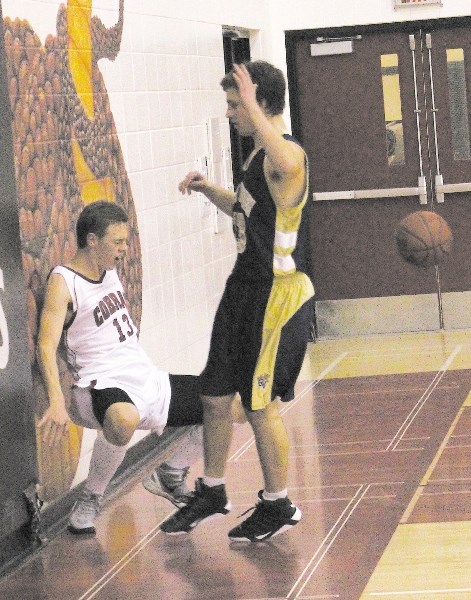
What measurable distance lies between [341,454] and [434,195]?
12.3 ft

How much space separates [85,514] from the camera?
481cm

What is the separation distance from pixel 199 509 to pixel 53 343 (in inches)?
29.2

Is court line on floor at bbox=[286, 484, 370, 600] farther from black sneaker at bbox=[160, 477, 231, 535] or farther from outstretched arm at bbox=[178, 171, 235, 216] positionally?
outstretched arm at bbox=[178, 171, 235, 216]

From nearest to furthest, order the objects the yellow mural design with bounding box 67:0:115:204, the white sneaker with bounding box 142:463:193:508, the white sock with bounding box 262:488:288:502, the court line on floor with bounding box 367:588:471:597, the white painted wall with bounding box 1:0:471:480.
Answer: the court line on floor with bounding box 367:588:471:597, the white sock with bounding box 262:488:288:502, the white sneaker with bounding box 142:463:193:508, the yellow mural design with bounding box 67:0:115:204, the white painted wall with bounding box 1:0:471:480

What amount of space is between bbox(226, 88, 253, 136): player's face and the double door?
193 inches

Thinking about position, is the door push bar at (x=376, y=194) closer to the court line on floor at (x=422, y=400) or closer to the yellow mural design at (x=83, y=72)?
the court line on floor at (x=422, y=400)

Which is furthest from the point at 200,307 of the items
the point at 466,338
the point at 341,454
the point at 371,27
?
the point at 371,27

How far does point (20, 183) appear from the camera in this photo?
469cm

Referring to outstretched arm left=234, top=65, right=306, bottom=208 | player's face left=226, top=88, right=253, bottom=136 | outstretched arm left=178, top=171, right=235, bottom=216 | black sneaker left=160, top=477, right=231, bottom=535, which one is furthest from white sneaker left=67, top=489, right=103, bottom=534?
player's face left=226, top=88, right=253, bottom=136

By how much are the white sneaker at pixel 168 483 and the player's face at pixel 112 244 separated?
0.78 m

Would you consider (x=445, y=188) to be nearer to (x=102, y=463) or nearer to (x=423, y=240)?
(x=423, y=240)

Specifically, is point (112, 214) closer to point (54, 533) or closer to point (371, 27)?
point (54, 533)

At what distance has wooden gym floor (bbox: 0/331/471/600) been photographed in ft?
13.1

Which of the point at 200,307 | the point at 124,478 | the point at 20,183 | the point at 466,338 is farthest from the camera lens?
the point at 466,338
